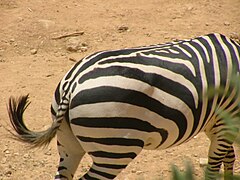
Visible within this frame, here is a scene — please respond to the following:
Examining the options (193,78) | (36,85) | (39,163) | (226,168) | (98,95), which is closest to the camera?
(98,95)

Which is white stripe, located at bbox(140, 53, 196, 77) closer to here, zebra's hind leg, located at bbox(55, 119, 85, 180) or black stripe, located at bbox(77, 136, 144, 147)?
black stripe, located at bbox(77, 136, 144, 147)

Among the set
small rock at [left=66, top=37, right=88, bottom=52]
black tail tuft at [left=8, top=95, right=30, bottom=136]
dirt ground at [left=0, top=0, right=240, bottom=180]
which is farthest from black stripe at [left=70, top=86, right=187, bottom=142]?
small rock at [left=66, top=37, right=88, bottom=52]

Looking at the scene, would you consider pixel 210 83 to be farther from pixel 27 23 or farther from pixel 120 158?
pixel 27 23

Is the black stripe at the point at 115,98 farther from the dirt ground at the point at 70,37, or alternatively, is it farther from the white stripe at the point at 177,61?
the dirt ground at the point at 70,37

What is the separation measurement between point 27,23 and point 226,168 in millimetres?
3680

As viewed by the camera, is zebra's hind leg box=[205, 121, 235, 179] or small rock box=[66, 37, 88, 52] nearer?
zebra's hind leg box=[205, 121, 235, 179]

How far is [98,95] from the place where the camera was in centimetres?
264

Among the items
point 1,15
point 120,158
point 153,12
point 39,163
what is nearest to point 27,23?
point 1,15

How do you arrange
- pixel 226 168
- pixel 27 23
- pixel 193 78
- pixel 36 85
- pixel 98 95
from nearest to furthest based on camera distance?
pixel 98 95, pixel 193 78, pixel 226 168, pixel 36 85, pixel 27 23

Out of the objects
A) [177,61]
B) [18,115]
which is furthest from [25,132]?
[177,61]

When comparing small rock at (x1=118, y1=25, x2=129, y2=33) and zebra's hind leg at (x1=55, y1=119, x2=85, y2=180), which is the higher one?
zebra's hind leg at (x1=55, y1=119, x2=85, y2=180)

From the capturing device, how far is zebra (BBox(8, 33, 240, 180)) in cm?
266

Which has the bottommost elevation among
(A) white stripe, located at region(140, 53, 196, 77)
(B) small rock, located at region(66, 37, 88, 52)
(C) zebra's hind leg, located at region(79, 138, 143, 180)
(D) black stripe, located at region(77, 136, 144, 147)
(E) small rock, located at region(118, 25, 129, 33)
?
(B) small rock, located at region(66, 37, 88, 52)

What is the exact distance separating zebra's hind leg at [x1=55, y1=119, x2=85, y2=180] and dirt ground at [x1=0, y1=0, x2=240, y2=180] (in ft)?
3.48
